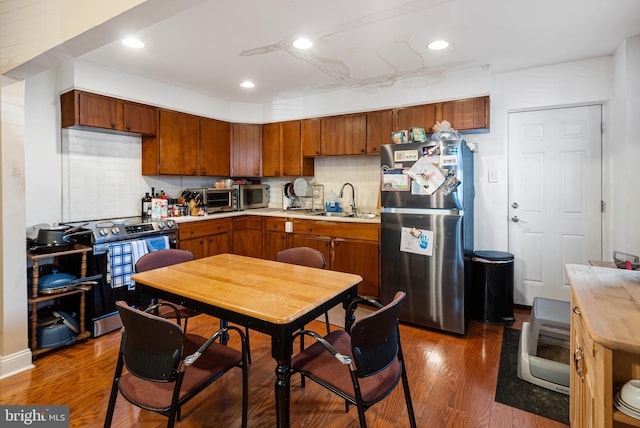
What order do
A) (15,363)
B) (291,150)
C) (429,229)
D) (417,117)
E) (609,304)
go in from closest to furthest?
(609,304) < (15,363) < (429,229) < (417,117) < (291,150)

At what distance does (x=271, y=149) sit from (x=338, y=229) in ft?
5.41

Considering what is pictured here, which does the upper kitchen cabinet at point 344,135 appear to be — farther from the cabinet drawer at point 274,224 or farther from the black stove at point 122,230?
the black stove at point 122,230

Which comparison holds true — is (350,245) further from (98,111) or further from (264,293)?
(98,111)

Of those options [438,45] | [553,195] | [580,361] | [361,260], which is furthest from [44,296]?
[553,195]

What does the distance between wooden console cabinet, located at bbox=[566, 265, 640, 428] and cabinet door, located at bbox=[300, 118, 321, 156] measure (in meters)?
3.27

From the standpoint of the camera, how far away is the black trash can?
311 cm

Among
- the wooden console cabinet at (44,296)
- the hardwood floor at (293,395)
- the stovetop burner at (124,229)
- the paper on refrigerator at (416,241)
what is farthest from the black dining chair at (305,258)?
the wooden console cabinet at (44,296)

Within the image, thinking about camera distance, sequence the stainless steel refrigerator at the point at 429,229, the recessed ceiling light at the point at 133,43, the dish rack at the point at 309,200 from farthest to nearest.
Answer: the dish rack at the point at 309,200
the stainless steel refrigerator at the point at 429,229
the recessed ceiling light at the point at 133,43

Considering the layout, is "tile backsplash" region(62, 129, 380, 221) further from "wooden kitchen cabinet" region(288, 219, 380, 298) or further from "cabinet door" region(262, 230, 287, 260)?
"cabinet door" region(262, 230, 287, 260)

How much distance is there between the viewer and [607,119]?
3.10 metres

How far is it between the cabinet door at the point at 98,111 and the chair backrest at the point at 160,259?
1.70m

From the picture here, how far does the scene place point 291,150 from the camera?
4535 millimetres

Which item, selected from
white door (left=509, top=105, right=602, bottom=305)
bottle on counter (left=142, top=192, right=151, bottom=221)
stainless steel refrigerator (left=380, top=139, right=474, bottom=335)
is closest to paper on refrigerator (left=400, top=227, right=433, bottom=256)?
stainless steel refrigerator (left=380, top=139, right=474, bottom=335)

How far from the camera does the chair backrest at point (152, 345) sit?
1320 mm
